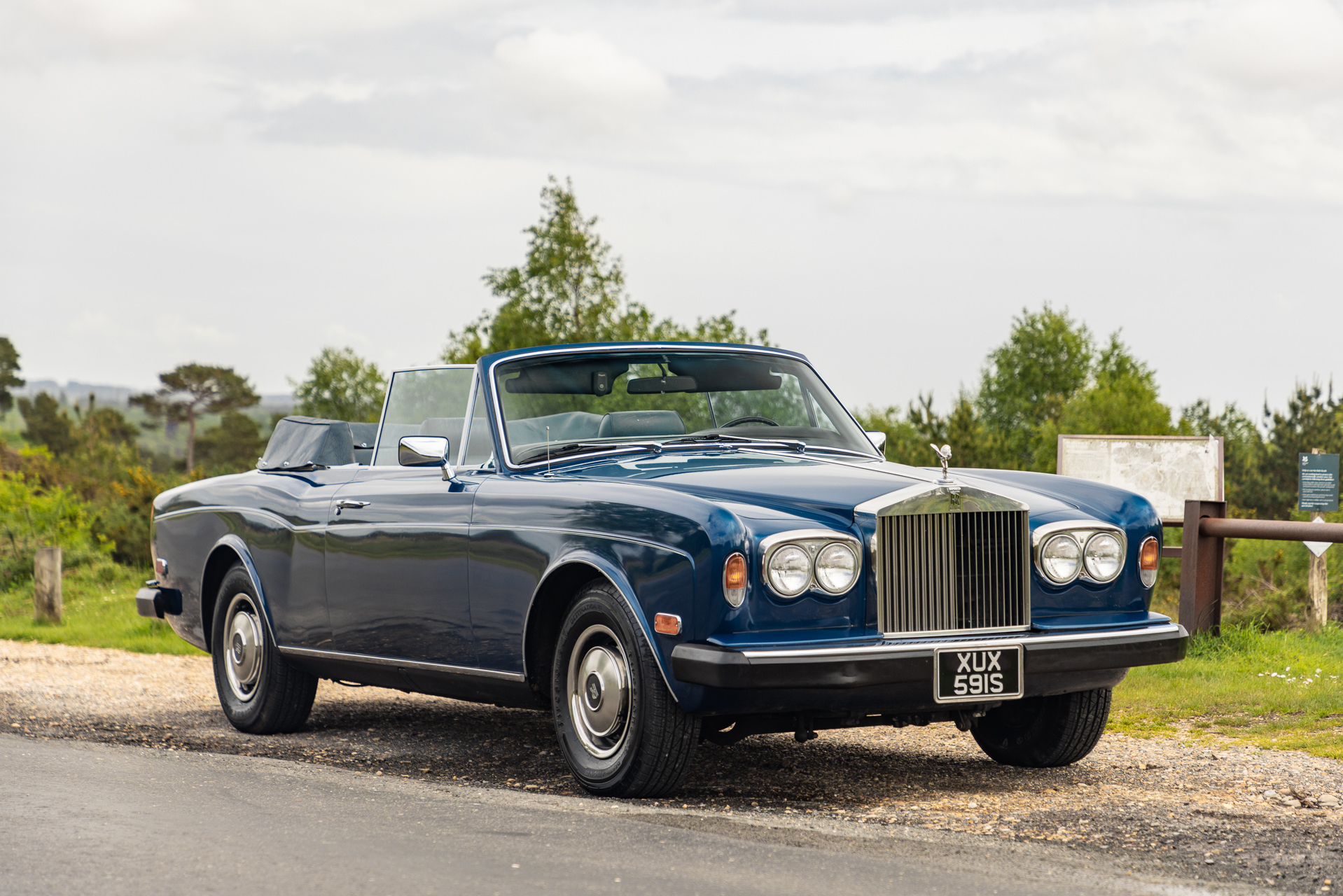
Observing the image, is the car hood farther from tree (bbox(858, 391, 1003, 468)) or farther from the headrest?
tree (bbox(858, 391, 1003, 468))

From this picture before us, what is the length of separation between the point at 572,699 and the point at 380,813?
940mm

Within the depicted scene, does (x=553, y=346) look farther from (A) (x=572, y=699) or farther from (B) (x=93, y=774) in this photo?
(B) (x=93, y=774)

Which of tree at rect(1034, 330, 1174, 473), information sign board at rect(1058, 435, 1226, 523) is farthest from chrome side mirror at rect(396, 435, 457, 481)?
tree at rect(1034, 330, 1174, 473)

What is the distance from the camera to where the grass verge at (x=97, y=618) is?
1417cm

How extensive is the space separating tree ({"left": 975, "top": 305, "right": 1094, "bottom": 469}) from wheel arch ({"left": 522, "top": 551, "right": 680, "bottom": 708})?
7841 centimetres

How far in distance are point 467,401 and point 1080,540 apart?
2912mm

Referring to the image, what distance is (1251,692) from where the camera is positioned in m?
8.53

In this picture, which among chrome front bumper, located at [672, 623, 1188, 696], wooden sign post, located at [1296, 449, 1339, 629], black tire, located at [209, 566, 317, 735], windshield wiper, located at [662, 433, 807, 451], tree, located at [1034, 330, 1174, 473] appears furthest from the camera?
tree, located at [1034, 330, 1174, 473]

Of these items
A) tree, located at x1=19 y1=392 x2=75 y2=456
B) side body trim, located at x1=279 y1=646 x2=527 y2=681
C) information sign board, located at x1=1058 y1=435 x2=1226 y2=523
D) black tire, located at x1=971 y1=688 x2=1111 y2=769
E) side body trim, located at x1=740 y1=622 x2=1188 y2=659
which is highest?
tree, located at x1=19 y1=392 x2=75 y2=456

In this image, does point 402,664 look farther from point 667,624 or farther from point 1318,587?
point 1318,587

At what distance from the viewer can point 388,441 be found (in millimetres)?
7672

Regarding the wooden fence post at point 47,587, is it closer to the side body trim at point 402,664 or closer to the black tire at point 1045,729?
the side body trim at point 402,664

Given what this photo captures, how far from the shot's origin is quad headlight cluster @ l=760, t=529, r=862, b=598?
5.29 metres

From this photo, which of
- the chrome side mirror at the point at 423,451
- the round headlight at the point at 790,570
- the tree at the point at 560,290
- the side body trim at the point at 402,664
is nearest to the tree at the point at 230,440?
the tree at the point at 560,290
